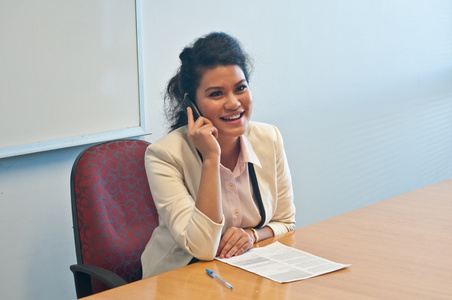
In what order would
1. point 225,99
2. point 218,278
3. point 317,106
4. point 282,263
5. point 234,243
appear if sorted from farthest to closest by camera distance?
1. point 317,106
2. point 225,99
3. point 234,243
4. point 282,263
5. point 218,278

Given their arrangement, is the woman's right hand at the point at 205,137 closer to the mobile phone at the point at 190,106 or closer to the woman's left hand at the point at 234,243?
the mobile phone at the point at 190,106

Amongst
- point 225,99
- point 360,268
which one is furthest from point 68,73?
point 360,268

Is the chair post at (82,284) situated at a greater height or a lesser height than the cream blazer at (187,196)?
lesser

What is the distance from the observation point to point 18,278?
206cm

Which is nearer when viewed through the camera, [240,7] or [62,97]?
[62,97]

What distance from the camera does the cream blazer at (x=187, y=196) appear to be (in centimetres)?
154

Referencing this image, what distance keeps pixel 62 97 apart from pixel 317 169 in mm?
1897

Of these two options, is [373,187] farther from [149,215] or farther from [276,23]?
[149,215]

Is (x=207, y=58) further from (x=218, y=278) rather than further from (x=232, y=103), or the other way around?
(x=218, y=278)

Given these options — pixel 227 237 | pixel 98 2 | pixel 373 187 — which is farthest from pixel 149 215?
pixel 373 187

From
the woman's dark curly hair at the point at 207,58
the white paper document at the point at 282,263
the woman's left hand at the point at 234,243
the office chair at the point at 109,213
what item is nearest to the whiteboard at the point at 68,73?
the office chair at the point at 109,213

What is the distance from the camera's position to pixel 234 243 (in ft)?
5.16

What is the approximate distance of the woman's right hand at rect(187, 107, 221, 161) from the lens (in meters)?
1.66

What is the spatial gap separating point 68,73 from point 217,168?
32.7 inches
